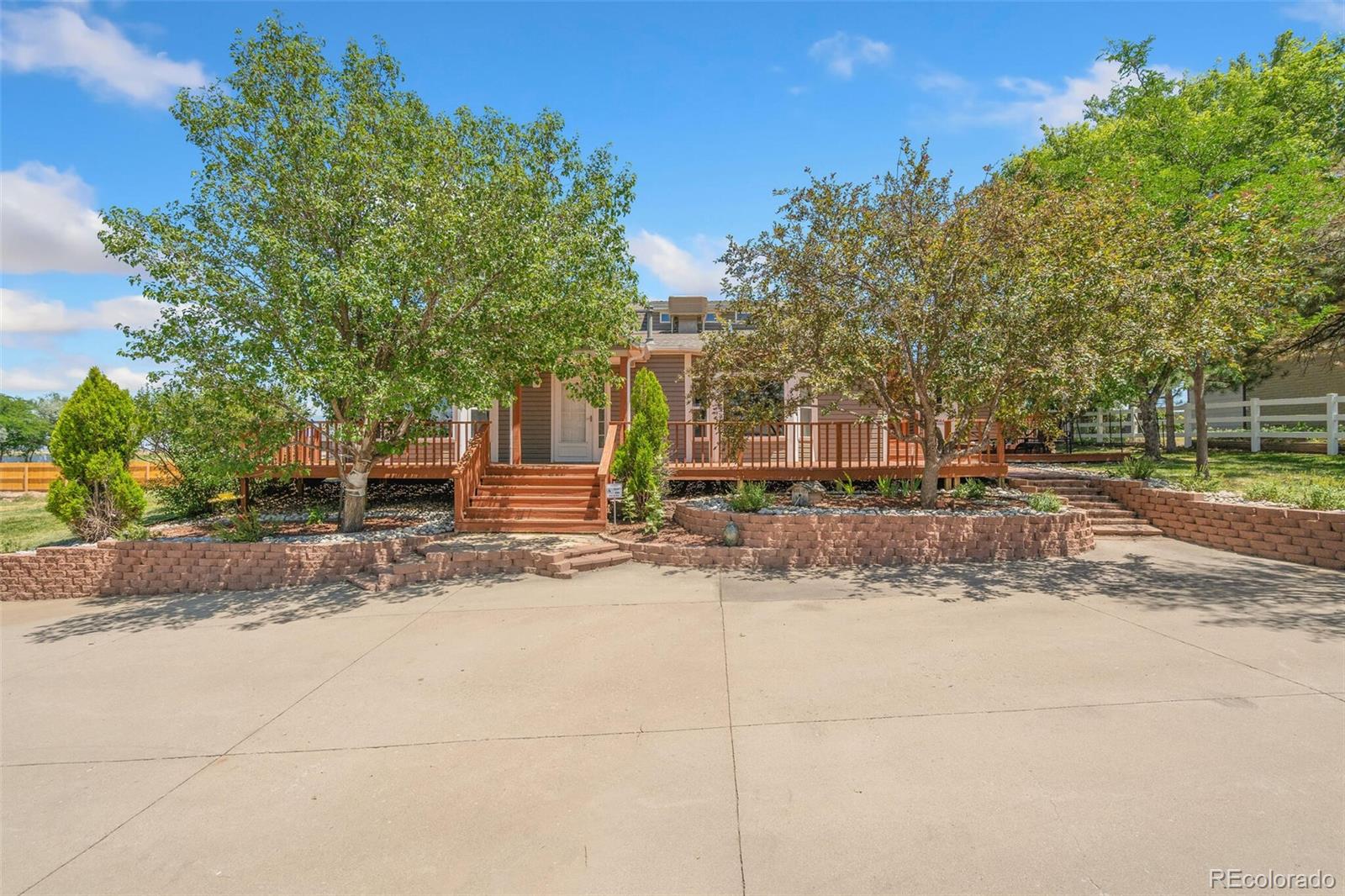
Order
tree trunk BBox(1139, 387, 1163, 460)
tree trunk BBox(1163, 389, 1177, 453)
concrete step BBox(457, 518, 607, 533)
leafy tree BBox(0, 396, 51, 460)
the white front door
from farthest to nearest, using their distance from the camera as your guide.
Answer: leafy tree BBox(0, 396, 51, 460) < tree trunk BBox(1163, 389, 1177, 453) < tree trunk BBox(1139, 387, 1163, 460) < the white front door < concrete step BBox(457, 518, 607, 533)

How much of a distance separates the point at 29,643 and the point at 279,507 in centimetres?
566

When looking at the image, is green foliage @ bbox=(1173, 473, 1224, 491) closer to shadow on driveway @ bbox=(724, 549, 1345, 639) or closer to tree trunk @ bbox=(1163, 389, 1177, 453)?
shadow on driveway @ bbox=(724, 549, 1345, 639)

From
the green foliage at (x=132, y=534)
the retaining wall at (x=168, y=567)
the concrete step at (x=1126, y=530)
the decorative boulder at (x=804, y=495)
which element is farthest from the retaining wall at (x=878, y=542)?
the green foliage at (x=132, y=534)

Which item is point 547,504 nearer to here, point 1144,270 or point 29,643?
point 29,643

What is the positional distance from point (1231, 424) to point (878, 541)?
20313 millimetres

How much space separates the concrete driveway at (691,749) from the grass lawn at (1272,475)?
2.72 meters

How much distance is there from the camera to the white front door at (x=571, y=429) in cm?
1380

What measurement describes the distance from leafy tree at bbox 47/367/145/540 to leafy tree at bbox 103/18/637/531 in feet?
7.68

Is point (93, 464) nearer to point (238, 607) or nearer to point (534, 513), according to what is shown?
point (238, 607)

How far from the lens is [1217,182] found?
482 inches

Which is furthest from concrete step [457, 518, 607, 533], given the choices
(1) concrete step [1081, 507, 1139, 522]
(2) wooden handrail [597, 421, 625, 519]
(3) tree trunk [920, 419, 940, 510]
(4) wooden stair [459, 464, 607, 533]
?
(1) concrete step [1081, 507, 1139, 522]

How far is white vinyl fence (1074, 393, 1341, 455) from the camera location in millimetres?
14938

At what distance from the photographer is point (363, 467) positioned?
30.7ft
